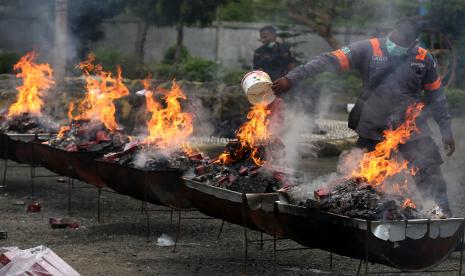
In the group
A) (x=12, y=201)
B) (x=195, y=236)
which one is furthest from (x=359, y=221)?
(x=12, y=201)

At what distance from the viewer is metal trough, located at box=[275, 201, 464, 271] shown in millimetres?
5332

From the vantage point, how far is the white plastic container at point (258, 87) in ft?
22.4

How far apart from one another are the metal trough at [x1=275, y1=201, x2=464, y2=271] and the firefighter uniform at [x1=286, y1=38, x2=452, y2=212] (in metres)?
1.42

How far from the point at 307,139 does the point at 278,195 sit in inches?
338

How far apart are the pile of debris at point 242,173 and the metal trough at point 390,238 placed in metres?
0.94

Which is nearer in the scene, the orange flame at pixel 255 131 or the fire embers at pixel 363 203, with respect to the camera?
the fire embers at pixel 363 203

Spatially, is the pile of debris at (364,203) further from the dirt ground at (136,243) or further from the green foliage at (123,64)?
the green foliage at (123,64)

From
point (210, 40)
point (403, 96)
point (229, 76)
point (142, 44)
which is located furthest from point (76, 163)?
point (210, 40)

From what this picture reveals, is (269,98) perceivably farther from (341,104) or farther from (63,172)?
(341,104)

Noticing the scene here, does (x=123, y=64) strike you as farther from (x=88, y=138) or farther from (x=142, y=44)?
(x=88, y=138)

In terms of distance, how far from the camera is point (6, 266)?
549 cm

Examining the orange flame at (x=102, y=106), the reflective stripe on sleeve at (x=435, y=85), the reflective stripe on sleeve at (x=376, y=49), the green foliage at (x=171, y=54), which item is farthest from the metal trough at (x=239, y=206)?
the green foliage at (x=171, y=54)

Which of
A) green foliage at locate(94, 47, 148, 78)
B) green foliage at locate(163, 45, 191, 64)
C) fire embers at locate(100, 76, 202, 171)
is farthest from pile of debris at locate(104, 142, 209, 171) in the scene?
green foliage at locate(163, 45, 191, 64)

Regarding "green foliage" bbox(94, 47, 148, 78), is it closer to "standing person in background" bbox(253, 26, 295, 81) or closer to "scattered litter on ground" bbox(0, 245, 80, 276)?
"standing person in background" bbox(253, 26, 295, 81)
